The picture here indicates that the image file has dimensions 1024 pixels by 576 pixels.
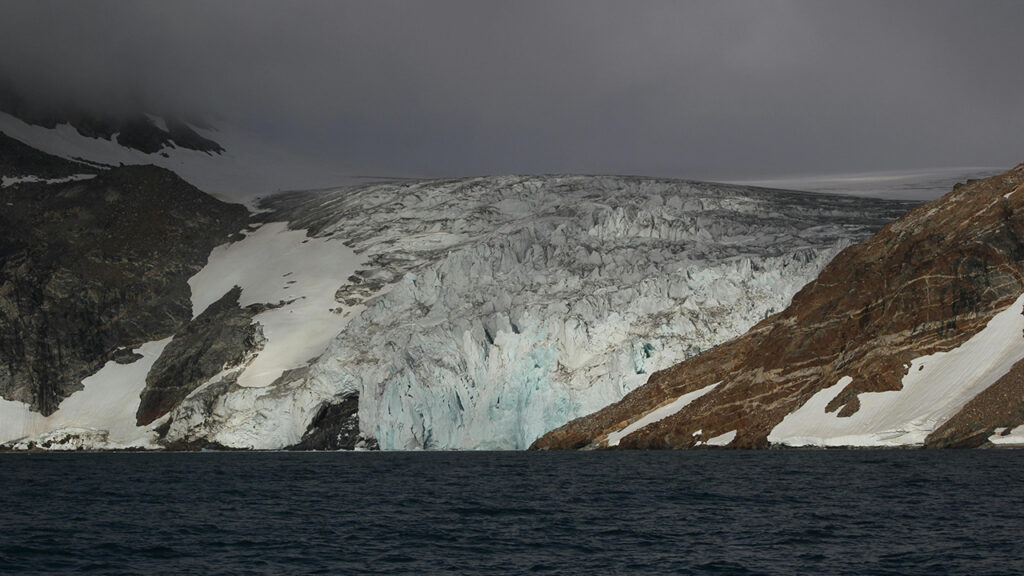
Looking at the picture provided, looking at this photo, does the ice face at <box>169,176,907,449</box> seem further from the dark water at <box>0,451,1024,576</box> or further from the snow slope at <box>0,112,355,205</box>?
the snow slope at <box>0,112,355,205</box>

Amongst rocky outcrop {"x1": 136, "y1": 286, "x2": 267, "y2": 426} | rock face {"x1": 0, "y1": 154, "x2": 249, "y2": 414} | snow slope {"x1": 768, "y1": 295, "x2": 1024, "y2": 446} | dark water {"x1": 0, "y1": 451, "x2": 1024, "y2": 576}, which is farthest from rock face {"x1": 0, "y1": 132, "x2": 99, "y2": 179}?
snow slope {"x1": 768, "y1": 295, "x2": 1024, "y2": 446}

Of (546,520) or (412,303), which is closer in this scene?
(546,520)

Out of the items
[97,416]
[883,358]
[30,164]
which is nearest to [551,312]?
[883,358]

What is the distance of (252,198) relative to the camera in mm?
167000

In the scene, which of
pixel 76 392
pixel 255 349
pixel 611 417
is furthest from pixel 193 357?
pixel 611 417

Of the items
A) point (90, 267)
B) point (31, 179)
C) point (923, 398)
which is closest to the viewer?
point (923, 398)

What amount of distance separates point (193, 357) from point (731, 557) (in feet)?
302

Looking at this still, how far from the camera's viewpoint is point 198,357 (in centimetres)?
11425

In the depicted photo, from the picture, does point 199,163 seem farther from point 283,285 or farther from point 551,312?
point 551,312

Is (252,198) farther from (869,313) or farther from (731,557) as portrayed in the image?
(731,557)

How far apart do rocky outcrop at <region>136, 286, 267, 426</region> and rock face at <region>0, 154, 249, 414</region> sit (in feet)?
34.4

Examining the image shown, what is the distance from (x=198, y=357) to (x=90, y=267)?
1144 inches

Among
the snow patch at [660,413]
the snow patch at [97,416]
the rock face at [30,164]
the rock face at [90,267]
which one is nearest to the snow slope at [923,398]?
the snow patch at [660,413]

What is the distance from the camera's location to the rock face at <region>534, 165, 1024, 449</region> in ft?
231
